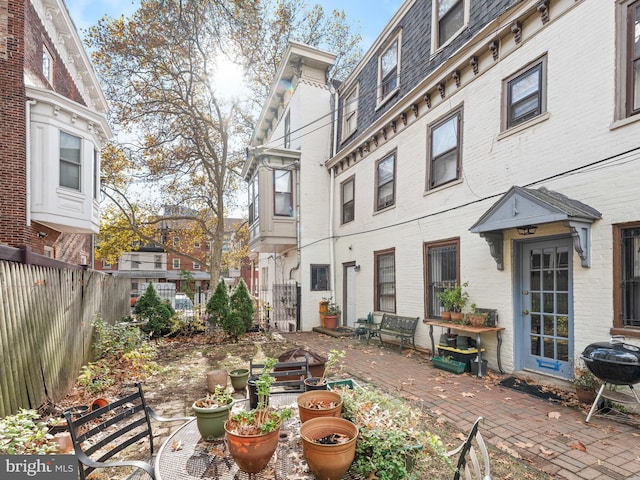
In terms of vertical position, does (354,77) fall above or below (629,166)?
above

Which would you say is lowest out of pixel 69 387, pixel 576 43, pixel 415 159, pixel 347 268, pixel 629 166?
pixel 69 387

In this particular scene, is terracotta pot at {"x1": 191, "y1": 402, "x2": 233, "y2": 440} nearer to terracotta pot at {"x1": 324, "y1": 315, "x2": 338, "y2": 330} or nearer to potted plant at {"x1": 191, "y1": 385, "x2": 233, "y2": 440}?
potted plant at {"x1": 191, "y1": 385, "x2": 233, "y2": 440}

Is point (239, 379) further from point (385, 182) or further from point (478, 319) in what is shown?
point (385, 182)

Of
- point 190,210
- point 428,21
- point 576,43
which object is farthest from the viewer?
point 190,210

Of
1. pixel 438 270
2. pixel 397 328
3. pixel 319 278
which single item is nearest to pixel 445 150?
pixel 438 270

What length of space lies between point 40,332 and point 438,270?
24.8ft

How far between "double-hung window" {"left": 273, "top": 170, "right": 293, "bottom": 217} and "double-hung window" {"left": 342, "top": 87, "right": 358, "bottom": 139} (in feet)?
9.03

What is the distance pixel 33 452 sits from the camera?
7.88 ft

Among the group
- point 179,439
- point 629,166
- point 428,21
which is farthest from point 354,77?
point 179,439

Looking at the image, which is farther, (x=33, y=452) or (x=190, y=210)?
(x=190, y=210)

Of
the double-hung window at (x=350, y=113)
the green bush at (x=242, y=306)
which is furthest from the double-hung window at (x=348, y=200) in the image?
the green bush at (x=242, y=306)

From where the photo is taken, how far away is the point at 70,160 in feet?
31.7

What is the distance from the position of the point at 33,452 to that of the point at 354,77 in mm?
12973

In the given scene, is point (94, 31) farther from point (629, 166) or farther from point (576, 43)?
point (629, 166)
